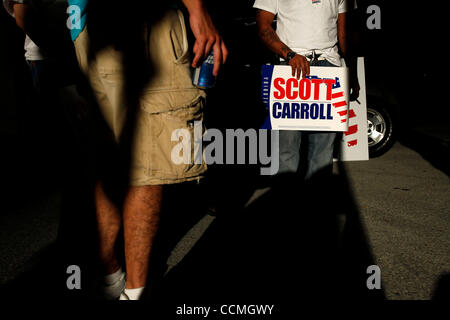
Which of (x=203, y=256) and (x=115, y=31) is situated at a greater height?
(x=115, y=31)

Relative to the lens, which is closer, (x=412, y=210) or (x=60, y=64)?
(x=60, y=64)

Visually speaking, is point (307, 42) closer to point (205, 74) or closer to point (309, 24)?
point (309, 24)

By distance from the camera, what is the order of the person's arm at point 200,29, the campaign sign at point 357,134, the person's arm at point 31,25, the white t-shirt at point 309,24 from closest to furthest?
1. the person's arm at point 200,29
2. the person's arm at point 31,25
3. the white t-shirt at point 309,24
4. the campaign sign at point 357,134

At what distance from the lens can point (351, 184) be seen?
11.0 ft

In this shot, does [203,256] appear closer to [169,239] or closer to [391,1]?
[169,239]

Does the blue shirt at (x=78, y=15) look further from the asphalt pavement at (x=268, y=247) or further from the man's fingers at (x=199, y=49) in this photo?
the asphalt pavement at (x=268, y=247)

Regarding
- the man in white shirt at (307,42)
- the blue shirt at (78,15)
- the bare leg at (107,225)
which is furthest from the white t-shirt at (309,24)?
the bare leg at (107,225)

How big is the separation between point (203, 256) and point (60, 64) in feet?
4.27

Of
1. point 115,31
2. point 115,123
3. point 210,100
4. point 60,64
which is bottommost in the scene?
point 210,100

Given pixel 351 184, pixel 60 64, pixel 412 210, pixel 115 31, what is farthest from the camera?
pixel 351 184

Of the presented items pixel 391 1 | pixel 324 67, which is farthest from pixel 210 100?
pixel 391 1

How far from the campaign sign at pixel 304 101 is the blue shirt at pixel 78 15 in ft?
4.20

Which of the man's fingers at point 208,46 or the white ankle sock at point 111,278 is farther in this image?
the white ankle sock at point 111,278

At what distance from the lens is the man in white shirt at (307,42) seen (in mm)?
2236
